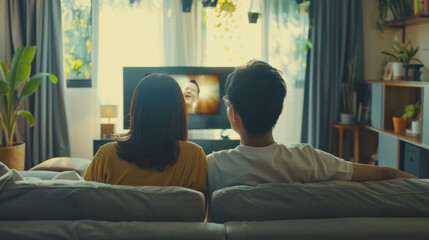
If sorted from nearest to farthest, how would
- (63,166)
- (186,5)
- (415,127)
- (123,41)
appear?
(63,166)
(415,127)
(186,5)
(123,41)

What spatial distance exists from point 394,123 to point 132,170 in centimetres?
302

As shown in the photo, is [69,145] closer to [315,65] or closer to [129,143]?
[315,65]

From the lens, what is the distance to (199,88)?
4.46 m

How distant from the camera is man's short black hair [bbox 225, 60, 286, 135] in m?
1.45

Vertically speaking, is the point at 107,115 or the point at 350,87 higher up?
the point at 350,87

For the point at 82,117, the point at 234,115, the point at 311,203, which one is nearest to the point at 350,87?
the point at 82,117

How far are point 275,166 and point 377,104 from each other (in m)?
3.09

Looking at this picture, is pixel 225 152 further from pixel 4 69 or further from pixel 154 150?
pixel 4 69

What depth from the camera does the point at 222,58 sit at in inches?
191

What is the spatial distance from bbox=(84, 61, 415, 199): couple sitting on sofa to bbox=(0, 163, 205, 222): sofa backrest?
284 millimetres

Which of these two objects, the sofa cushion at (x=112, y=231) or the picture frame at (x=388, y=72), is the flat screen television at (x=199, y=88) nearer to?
the picture frame at (x=388, y=72)

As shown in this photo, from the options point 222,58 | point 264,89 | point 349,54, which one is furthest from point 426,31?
point 264,89

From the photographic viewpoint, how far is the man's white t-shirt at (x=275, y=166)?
139 cm

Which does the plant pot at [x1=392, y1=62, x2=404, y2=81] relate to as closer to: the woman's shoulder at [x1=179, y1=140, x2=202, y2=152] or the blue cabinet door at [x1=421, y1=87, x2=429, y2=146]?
the blue cabinet door at [x1=421, y1=87, x2=429, y2=146]
